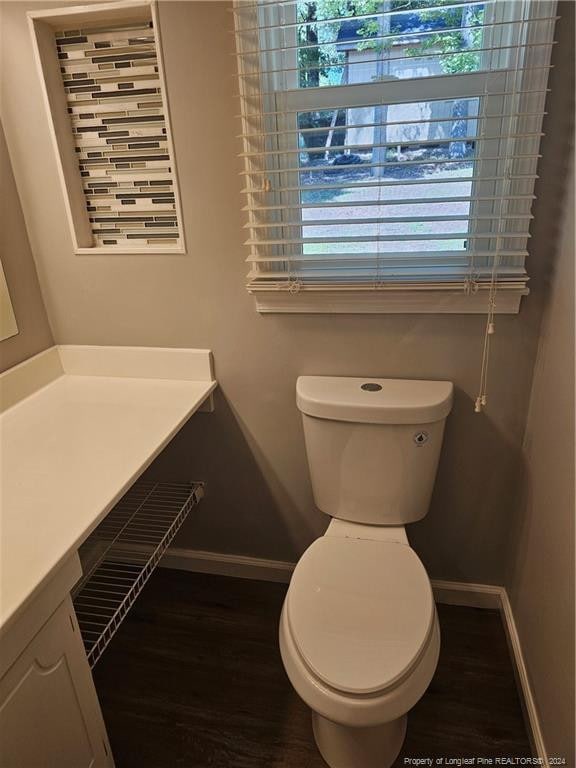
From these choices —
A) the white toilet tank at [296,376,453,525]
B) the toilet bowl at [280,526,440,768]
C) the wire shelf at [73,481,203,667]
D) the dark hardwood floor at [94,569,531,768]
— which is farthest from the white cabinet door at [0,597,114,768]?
the white toilet tank at [296,376,453,525]

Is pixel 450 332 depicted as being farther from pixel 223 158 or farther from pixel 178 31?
pixel 178 31

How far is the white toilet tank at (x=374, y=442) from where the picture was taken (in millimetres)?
1371

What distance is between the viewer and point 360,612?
3.89 ft

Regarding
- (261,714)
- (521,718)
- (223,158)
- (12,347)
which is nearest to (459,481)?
(521,718)

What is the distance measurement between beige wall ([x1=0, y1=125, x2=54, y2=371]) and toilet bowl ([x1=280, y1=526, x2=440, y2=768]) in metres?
1.10

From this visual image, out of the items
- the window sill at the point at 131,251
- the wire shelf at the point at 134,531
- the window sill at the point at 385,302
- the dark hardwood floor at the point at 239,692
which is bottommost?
the dark hardwood floor at the point at 239,692

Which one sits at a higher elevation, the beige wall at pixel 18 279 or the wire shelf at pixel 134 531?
the beige wall at pixel 18 279

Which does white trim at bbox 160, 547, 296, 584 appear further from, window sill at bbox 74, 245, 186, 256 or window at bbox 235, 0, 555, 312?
window sill at bbox 74, 245, 186, 256

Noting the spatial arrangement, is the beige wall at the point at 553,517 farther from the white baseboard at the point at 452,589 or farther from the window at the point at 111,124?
the window at the point at 111,124

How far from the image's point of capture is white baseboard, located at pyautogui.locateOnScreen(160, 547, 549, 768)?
136 centimetres

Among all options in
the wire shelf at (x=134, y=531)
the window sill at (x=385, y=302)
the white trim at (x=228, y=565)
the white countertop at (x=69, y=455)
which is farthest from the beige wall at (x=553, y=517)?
the wire shelf at (x=134, y=531)

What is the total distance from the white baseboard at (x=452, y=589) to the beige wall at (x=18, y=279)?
0.94 m

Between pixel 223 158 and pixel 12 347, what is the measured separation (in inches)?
34.1

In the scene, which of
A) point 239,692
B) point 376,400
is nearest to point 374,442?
point 376,400
